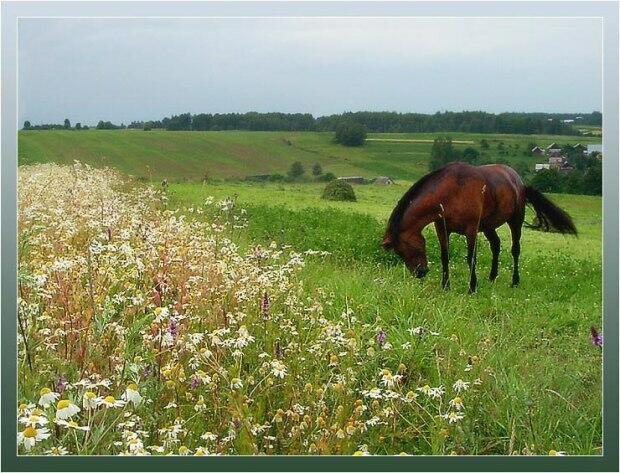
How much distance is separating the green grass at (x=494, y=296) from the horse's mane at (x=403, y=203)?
4cm

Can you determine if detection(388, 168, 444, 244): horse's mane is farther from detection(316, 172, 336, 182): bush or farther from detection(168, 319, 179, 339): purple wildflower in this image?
detection(168, 319, 179, 339): purple wildflower

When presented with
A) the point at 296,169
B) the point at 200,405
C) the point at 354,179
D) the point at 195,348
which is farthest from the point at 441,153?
the point at 200,405

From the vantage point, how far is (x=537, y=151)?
4371 mm

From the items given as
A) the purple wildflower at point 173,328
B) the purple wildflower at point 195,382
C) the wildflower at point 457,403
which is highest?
the purple wildflower at point 173,328

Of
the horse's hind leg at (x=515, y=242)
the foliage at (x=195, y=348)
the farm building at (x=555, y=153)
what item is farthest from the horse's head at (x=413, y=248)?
the farm building at (x=555, y=153)

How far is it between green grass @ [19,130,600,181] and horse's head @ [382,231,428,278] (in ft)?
1.03

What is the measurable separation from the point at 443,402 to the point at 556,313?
2.45ft

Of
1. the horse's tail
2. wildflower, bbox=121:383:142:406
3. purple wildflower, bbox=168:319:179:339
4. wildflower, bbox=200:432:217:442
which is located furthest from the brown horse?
wildflower, bbox=121:383:142:406

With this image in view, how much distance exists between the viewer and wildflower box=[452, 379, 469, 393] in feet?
13.8

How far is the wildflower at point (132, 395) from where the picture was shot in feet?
12.6

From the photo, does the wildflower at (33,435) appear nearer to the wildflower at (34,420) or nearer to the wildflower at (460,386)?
the wildflower at (34,420)

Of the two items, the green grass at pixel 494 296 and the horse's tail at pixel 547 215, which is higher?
the horse's tail at pixel 547 215

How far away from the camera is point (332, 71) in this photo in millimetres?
4309

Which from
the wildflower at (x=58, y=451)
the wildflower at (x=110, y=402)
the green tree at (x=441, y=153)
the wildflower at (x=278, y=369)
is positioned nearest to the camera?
the wildflower at (x=110, y=402)
